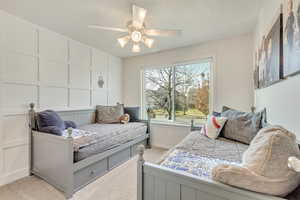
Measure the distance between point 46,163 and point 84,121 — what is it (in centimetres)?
122

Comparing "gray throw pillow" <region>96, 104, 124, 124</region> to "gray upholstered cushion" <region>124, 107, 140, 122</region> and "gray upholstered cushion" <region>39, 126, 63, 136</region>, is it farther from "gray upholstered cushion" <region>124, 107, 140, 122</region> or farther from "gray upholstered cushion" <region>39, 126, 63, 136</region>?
"gray upholstered cushion" <region>39, 126, 63, 136</region>

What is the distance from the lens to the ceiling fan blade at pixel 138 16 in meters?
1.72

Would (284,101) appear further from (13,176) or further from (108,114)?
(13,176)

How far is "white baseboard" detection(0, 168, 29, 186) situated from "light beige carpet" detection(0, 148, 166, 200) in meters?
0.08

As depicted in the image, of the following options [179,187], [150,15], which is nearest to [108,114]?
[150,15]

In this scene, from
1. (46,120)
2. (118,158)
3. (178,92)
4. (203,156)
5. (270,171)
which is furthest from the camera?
(178,92)

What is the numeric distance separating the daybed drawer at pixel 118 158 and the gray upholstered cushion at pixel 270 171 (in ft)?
6.85

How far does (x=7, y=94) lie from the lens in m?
2.10

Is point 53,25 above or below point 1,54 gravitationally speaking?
above

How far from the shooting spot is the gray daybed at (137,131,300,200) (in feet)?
2.50

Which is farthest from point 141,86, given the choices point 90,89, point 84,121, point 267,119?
point 267,119

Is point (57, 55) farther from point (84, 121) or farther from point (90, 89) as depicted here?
point (84, 121)

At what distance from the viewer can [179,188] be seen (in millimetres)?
899

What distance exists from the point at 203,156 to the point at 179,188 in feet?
1.88
